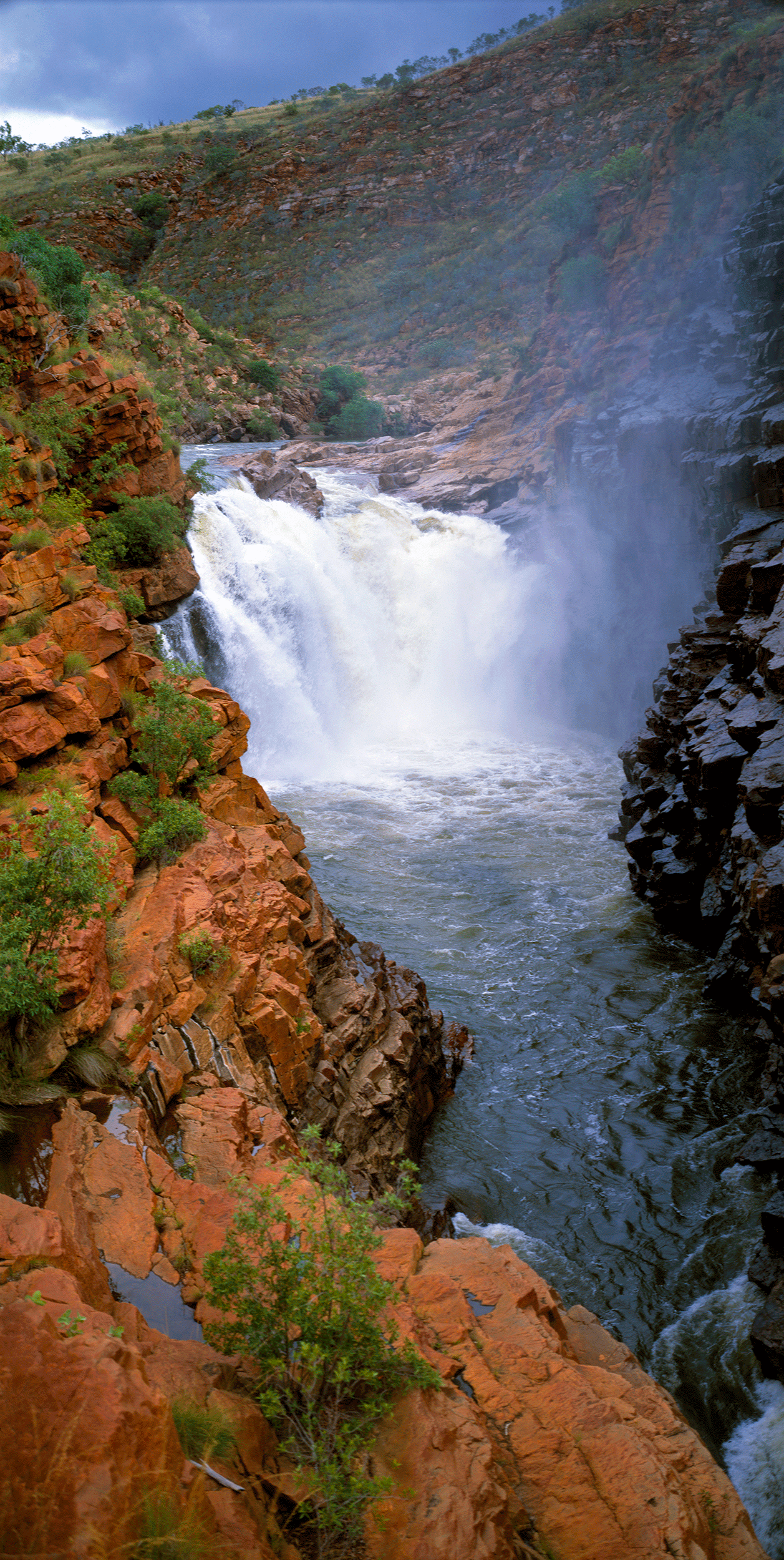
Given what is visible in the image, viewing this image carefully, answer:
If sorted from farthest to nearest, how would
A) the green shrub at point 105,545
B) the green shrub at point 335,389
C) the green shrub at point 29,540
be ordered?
1. the green shrub at point 335,389
2. the green shrub at point 105,545
3. the green shrub at point 29,540

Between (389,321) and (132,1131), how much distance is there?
5883 cm

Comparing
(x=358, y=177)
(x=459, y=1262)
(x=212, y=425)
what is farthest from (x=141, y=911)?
(x=358, y=177)

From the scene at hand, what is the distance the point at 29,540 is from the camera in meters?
9.91

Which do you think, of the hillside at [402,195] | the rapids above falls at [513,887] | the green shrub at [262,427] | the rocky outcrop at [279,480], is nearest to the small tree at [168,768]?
the rapids above falls at [513,887]

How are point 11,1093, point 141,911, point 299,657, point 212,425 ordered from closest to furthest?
point 11,1093, point 141,911, point 299,657, point 212,425

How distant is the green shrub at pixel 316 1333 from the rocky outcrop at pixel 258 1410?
0.13 metres

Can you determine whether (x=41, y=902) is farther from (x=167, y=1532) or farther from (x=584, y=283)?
(x=584, y=283)

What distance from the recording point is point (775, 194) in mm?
21016

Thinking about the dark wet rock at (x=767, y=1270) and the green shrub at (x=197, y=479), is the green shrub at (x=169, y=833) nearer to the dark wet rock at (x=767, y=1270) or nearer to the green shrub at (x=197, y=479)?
the dark wet rock at (x=767, y=1270)

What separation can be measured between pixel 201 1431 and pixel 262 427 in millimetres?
36579

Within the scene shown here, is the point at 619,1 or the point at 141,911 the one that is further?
the point at 619,1

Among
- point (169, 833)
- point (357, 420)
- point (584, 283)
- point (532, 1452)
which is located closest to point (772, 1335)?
point (532, 1452)

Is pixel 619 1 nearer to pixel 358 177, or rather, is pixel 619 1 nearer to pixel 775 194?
pixel 358 177

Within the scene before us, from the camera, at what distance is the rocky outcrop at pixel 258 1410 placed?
3.15 metres
